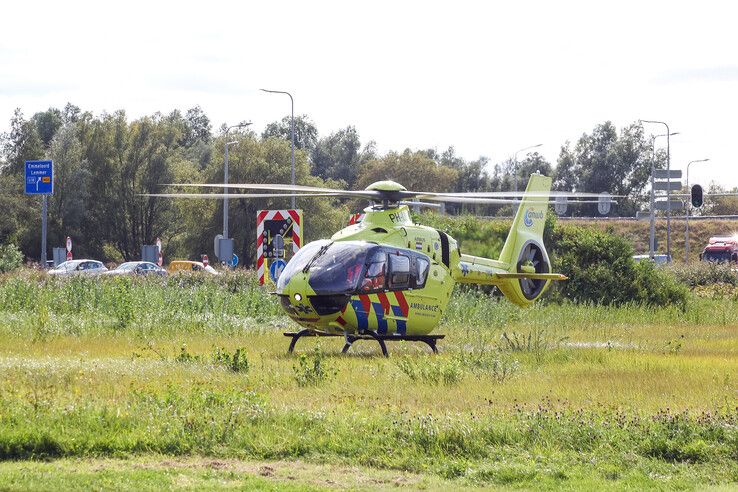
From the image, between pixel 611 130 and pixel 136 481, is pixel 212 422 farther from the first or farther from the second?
pixel 611 130

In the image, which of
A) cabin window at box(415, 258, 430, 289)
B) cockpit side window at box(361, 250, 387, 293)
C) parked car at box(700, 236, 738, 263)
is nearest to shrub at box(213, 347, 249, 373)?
cockpit side window at box(361, 250, 387, 293)

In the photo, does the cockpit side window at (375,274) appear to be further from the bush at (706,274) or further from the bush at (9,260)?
the bush at (706,274)

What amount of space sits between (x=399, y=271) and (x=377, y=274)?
640mm

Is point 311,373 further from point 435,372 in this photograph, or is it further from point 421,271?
point 421,271

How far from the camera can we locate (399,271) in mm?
23641

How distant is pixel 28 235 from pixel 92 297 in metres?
45.8

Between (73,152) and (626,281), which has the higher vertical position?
(73,152)

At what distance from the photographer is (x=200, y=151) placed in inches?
4235

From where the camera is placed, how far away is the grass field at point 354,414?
12.3m

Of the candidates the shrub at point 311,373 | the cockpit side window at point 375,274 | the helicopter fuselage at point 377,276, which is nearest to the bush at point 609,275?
the helicopter fuselage at point 377,276

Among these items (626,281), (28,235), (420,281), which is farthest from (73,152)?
(420,281)

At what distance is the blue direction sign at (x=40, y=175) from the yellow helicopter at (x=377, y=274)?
18244 mm

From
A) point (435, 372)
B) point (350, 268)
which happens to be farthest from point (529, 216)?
point (435, 372)

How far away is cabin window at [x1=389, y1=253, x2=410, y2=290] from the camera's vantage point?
23.5m
